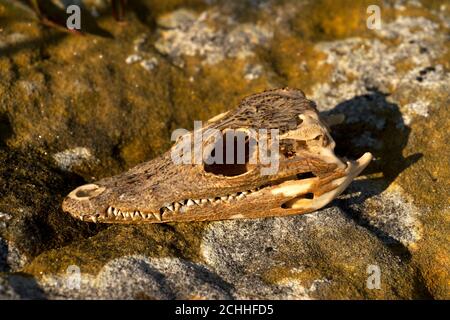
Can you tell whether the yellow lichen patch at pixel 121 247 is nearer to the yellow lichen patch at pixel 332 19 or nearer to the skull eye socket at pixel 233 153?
the skull eye socket at pixel 233 153

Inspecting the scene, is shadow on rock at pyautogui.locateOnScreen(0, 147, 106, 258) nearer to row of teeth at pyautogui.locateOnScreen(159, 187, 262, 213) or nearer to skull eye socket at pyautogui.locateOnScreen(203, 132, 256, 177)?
row of teeth at pyautogui.locateOnScreen(159, 187, 262, 213)

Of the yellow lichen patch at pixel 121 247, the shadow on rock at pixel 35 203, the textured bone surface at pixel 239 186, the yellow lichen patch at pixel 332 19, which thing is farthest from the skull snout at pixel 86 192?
the yellow lichen patch at pixel 332 19

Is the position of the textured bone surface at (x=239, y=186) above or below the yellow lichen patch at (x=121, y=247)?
above

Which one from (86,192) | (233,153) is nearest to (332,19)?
(233,153)

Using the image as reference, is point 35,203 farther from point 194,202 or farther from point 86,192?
point 194,202

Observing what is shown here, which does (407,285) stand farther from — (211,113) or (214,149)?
(211,113)

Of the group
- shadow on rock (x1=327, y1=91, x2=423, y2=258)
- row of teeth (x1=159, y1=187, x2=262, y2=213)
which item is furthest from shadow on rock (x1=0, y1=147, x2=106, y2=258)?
shadow on rock (x1=327, y1=91, x2=423, y2=258)
